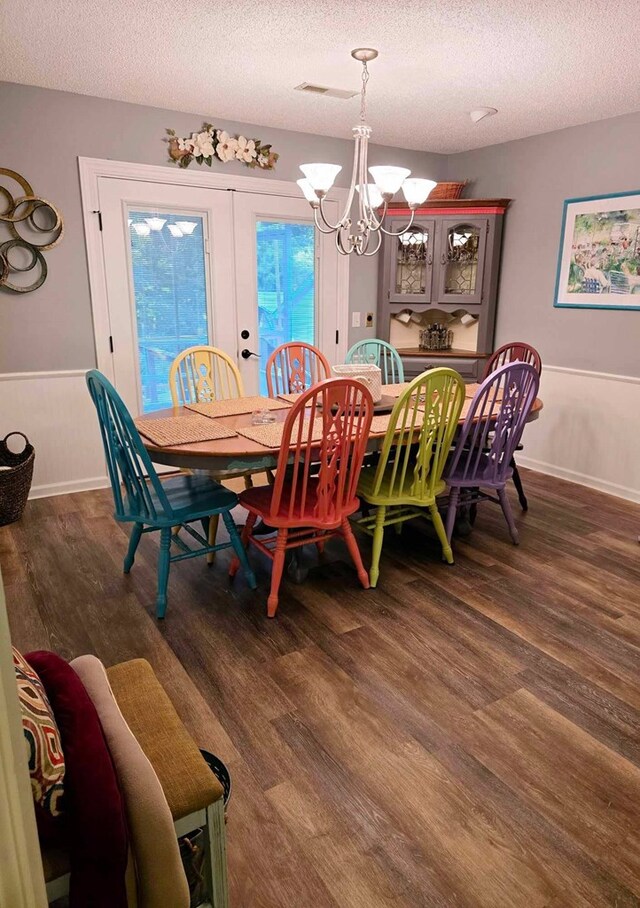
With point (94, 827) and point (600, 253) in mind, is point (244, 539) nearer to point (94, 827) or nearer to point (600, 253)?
point (94, 827)

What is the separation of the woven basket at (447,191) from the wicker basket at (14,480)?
342 cm

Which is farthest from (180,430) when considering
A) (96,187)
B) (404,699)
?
(96,187)

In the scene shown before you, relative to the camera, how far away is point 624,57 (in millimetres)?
2787

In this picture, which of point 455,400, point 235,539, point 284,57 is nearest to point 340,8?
point 284,57

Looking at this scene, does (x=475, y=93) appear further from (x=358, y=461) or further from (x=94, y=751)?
(x=94, y=751)

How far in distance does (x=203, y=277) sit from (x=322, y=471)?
7.59 feet

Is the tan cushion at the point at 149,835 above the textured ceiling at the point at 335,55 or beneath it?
beneath

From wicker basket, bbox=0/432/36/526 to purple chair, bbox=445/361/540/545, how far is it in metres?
2.34

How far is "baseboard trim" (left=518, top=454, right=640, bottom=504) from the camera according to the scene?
156 inches

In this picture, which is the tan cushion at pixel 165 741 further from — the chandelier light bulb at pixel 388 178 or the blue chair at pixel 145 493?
the chandelier light bulb at pixel 388 178

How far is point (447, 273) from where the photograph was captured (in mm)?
4707

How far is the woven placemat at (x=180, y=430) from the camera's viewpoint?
2.45 metres

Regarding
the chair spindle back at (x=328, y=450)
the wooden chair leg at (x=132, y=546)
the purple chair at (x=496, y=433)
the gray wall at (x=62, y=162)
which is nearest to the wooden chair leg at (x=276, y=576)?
the chair spindle back at (x=328, y=450)

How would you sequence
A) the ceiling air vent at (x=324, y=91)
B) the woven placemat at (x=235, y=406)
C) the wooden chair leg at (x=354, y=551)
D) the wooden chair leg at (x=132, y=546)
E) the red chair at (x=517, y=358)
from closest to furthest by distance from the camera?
1. the wooden chair leg at (x=354, y=551)
2. the wooden chair leg at (x=132, y=546)
3. the woven placemat at (x=235, y=406)
4. the ceiling air vent at (x=324, y=91)
5. the red chair at (x=517, y=358)
